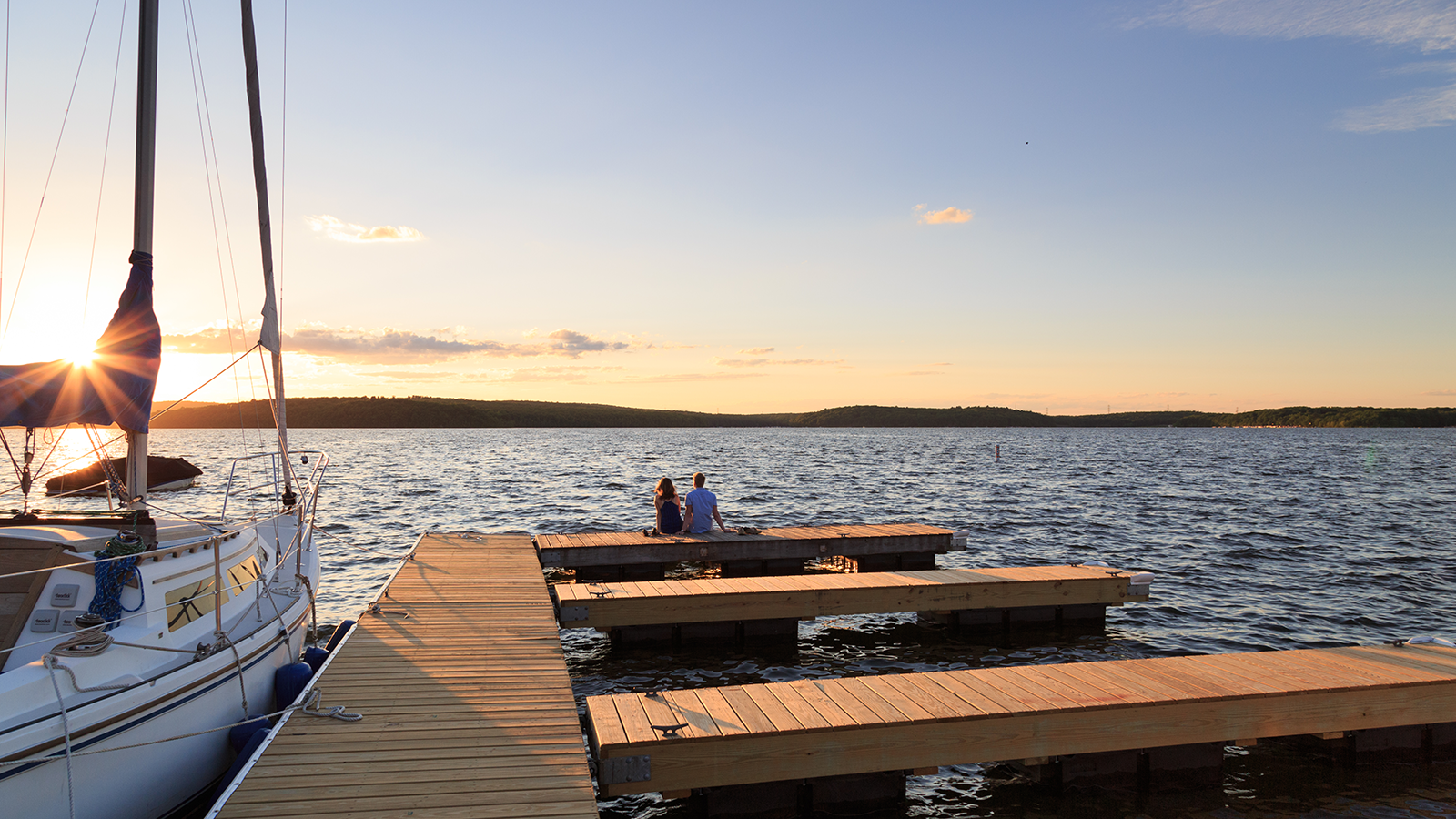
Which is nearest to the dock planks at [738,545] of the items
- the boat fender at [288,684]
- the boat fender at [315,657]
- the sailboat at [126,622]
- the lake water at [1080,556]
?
the lake water at [1080,556]

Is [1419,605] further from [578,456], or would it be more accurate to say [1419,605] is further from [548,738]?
[578,456]

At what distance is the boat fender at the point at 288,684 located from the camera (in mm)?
8289

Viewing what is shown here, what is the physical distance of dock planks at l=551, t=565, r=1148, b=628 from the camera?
477 inches

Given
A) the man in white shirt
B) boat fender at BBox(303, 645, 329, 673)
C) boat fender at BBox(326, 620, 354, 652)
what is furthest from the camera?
the man in white shirt

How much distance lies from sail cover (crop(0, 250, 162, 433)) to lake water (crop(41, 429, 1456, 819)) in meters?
6.15

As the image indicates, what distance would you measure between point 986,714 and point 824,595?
17.8 ft

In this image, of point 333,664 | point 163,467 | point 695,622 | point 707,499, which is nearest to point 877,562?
point 707,499

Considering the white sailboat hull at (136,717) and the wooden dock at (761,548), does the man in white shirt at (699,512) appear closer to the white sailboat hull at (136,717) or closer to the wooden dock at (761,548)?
the wooden dock at (761,548)

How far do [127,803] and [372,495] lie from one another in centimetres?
3257

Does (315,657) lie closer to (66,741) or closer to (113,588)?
(113,588)

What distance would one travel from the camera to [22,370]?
6805 millimetres

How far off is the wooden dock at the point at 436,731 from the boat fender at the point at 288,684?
13.4 inches

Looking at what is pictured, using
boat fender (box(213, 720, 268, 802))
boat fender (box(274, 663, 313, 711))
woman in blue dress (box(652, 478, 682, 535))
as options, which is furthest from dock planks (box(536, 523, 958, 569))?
boat fender (box(213, 720, 268, 802))

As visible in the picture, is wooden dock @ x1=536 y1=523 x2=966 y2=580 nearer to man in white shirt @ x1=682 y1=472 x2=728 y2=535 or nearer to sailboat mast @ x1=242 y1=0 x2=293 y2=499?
man in white shirt @ x1=682 y1=472 x2=728 y2=535
